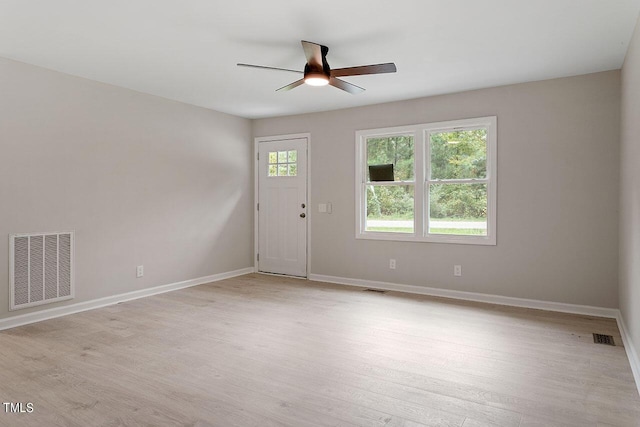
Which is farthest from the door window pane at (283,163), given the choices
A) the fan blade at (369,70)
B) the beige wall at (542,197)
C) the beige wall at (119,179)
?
the fan blade at (369,70)

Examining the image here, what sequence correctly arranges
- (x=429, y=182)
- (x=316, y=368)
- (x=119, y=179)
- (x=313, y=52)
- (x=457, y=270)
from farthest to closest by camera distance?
(x=429, y=182) < (x=457, y=270) < (x=119, y=179) < (x=313, y=52) < (x=316, y=368)

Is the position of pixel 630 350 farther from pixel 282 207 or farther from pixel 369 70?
pixel 282 207

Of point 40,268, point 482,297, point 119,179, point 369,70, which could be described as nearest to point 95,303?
point 40,268

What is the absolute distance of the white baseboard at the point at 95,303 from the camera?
373 centimetres

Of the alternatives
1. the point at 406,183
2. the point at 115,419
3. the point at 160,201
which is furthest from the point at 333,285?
the point at 115,419

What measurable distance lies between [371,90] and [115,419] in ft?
13.0

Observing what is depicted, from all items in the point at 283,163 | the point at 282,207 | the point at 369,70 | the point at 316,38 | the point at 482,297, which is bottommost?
the point at 482,297

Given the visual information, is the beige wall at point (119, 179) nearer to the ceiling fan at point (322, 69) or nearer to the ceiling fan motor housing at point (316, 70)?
the ceiling fan at point (322, 69)

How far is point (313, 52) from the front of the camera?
311cm

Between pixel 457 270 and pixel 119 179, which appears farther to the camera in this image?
pixel 457 270

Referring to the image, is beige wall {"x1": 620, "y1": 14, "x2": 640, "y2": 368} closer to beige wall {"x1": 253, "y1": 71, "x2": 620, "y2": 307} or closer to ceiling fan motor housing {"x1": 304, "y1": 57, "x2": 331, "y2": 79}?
beige wall {"x1": 253, "y1": 71, "x2": 620, "y2": 307}

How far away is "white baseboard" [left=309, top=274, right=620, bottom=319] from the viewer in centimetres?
408

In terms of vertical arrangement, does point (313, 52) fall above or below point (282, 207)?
above

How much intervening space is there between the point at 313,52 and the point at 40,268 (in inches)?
130
